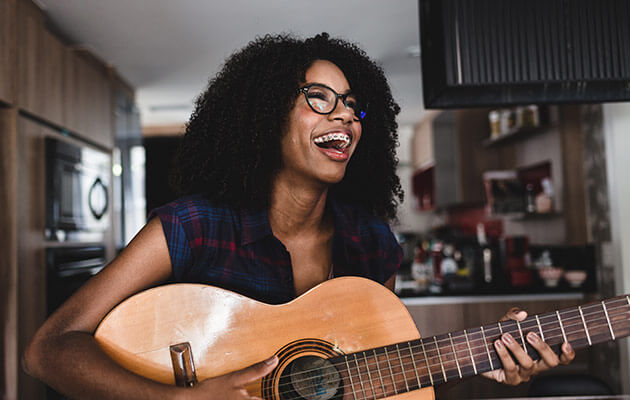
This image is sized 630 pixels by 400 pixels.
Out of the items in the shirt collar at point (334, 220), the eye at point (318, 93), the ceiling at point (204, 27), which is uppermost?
the ceiling at point (204, 27)

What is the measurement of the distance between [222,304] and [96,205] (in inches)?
101

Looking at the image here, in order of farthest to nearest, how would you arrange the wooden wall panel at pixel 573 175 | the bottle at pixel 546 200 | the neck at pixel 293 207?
the bottle at pixel 546 200 → the wooden wall panel at pixel 573 175 → the neck at pixel 293 207

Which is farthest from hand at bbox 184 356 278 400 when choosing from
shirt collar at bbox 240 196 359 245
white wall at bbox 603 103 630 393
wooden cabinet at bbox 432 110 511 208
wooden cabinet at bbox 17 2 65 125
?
wooden cabinet at bbox 432 110 511 208

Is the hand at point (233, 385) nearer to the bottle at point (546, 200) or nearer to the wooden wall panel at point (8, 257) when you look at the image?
the wooden wall panel at point (8, 257)

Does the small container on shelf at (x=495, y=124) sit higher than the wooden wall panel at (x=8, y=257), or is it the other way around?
the small container on shelf at (x=495, y=124)

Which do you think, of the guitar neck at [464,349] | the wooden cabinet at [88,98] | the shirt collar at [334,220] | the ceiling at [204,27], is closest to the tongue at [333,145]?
the shirt collar at [334,220]

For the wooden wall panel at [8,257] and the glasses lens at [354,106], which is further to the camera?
the wooden wall panel at [8,257]

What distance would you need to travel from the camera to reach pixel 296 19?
9.99ft

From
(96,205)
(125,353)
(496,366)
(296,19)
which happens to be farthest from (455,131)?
(125,353)

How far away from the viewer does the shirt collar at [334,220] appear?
1223mm

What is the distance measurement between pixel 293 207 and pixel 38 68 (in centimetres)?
204

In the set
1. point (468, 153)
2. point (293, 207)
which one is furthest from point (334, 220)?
point (468, 153)

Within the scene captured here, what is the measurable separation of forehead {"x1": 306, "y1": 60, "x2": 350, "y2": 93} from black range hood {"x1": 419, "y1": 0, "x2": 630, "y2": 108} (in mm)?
490

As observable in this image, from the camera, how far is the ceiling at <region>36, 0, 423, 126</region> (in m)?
2.86
